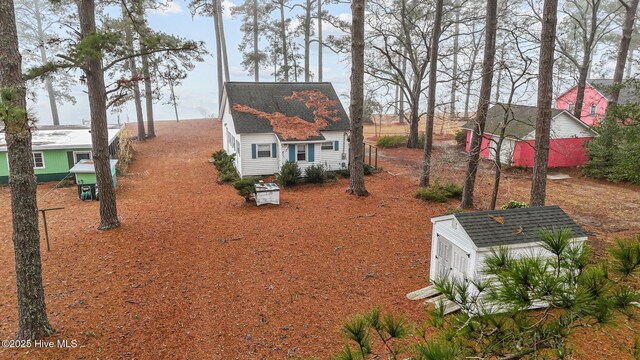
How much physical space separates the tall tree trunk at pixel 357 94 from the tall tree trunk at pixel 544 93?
657 cm

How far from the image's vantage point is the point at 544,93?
9.88 metres

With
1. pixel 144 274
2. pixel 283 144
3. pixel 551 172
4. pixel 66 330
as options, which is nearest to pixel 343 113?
pixel 283 144

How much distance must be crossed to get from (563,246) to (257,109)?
1886 centimetres

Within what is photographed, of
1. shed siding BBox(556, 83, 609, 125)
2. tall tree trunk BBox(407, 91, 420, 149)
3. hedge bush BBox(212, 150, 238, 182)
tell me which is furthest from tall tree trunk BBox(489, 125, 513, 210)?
shed siding BBox(556, 83, 609, 125)

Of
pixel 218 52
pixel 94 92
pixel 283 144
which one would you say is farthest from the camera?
pixel 218 52

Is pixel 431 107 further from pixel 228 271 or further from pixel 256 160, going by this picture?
pixel 228 271

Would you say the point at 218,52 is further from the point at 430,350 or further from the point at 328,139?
the point at 430,350

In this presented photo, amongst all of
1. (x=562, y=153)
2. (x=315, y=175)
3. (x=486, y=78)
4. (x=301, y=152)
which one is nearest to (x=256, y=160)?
(x=301, y=152)

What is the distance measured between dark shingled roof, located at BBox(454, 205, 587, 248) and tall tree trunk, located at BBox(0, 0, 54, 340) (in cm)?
774

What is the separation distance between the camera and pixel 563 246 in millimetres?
2705

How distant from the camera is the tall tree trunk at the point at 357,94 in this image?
1430 cm

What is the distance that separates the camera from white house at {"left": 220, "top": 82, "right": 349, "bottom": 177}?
19.2 metres

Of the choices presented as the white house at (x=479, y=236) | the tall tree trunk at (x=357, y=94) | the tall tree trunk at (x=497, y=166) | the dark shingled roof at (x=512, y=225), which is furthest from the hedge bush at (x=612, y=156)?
the white house at (x=479, y=236)

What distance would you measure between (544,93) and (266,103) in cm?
1431
